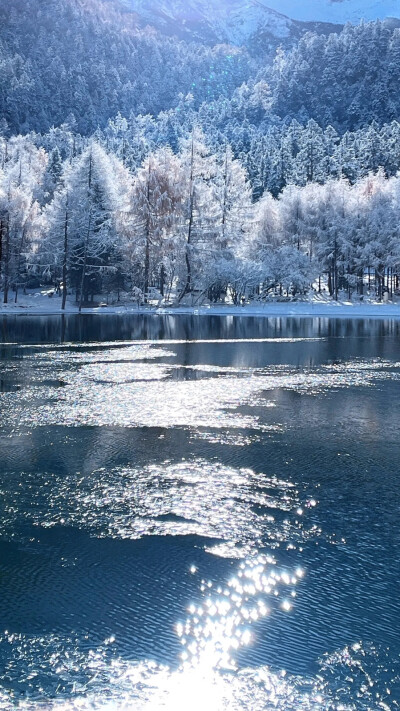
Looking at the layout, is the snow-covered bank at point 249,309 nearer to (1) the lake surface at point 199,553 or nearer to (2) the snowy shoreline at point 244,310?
(2) the snowy shoreline at point 244,310

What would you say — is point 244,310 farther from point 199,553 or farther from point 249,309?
point 199,553

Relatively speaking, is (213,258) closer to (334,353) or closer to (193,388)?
(334,353)

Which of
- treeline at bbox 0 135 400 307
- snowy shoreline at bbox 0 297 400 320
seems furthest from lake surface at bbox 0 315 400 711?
treeline at bbox 0 135 400 307

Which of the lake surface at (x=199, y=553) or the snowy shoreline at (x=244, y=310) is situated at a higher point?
the snowy shoreline at (x=244, y=310)

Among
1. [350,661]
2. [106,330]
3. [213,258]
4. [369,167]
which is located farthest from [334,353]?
[369,167]

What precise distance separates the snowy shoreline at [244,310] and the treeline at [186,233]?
2376mm

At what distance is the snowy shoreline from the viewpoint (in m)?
60.5

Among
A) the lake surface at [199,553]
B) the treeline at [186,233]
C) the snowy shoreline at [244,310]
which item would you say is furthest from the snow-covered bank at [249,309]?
the lake surface at [199,553]

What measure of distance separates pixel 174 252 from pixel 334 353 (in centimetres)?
4034

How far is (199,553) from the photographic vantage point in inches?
295

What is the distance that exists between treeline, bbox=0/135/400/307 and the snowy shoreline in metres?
2.38

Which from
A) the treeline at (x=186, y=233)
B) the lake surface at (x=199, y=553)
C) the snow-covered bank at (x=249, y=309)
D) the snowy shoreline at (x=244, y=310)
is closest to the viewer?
the lake surface at (x=199, y=553)

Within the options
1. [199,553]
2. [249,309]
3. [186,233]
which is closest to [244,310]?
[249,309]

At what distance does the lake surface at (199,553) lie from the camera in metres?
5.21
